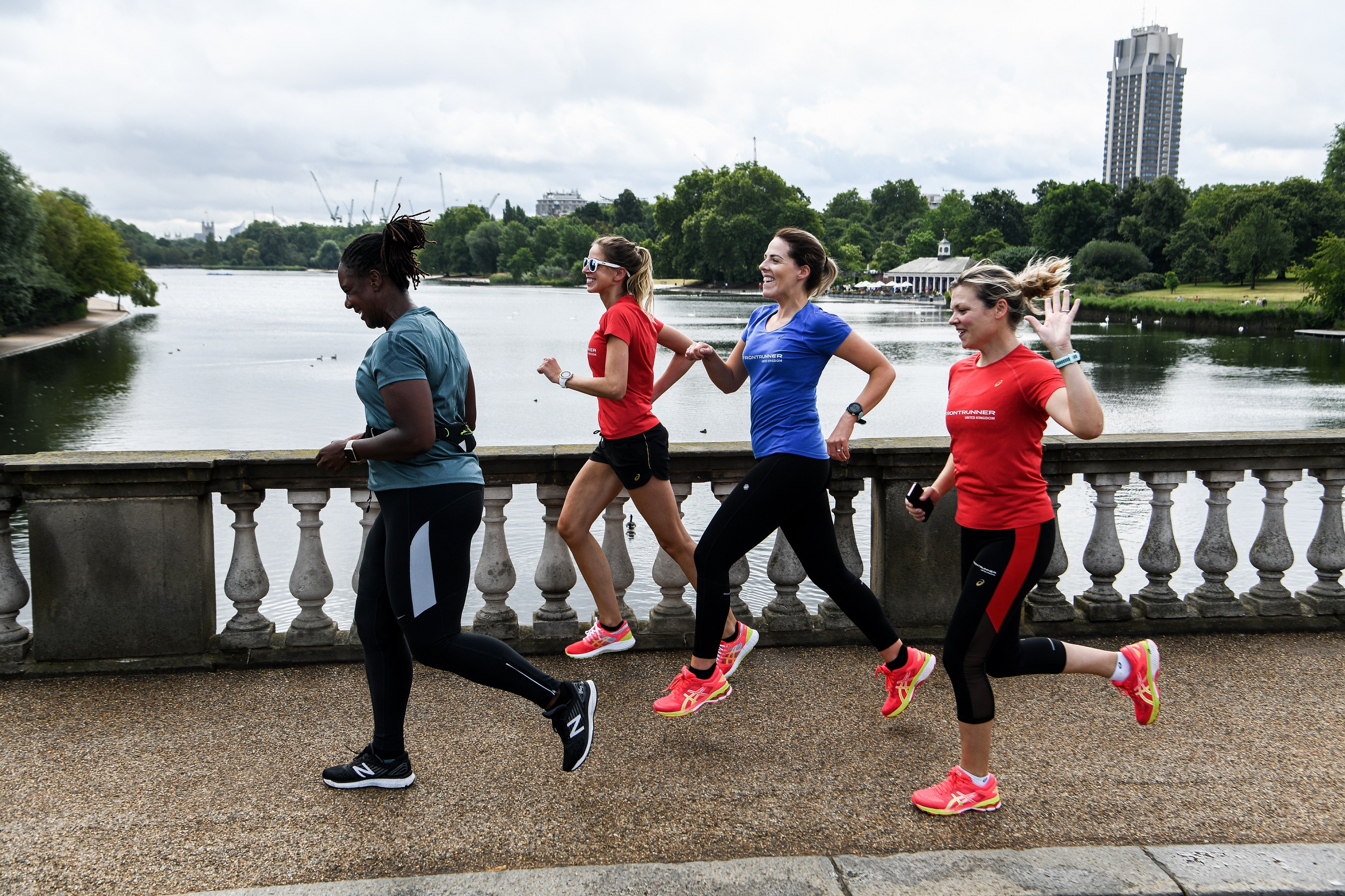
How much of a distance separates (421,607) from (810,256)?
204cm

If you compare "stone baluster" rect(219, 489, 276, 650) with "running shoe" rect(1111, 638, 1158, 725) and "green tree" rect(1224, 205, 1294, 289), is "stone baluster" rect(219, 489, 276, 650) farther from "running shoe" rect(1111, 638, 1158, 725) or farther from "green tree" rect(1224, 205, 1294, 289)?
"green tree" rect(1224, 205, 1294, 289)

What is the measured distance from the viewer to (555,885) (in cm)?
287

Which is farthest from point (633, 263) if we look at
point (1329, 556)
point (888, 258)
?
point (888, 258)

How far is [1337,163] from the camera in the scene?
102 metres

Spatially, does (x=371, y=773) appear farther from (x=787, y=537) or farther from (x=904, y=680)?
(x=904, y=680)

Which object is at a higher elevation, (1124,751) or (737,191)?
(737,191)

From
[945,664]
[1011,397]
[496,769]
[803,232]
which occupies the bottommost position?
[496,769]

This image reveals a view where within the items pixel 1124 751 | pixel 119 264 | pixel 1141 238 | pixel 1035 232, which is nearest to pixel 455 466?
pixel 1124 751

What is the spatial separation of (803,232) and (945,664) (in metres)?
1.81

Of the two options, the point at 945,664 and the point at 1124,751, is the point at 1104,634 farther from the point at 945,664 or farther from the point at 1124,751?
the point at 945,664

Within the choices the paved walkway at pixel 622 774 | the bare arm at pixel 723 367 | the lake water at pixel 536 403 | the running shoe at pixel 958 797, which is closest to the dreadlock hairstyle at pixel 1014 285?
the bare arm at pixel 723 367

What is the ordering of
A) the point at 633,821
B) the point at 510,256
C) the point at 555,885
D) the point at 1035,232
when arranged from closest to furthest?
1. the point at 555,885
2. the point at 633,821
3. the point at 1035,232
4. the point at 510,256

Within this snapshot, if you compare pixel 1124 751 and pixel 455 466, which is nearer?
pixel 455 466

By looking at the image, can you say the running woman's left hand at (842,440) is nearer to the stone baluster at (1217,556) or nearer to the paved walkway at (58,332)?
the stone baluster at (1217,556)
